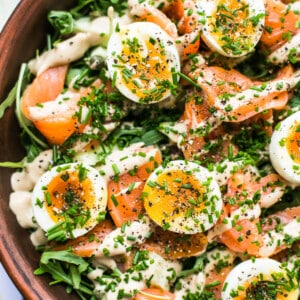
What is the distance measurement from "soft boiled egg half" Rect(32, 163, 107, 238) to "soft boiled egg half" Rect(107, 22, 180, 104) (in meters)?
0.48

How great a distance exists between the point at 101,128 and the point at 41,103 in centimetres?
34

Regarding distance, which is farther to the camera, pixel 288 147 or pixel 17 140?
pixel 17 140

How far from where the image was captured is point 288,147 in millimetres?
3369

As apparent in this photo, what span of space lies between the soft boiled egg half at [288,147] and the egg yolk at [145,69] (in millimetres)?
646

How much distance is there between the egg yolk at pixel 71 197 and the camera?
329 cm

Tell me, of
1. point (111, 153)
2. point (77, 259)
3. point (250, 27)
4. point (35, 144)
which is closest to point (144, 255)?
point (77, 259)

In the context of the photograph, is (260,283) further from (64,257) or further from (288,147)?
(64,257)

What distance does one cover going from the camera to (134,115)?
3.52 meters

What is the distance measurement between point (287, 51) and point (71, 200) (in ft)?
4.63

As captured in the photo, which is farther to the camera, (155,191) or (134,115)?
(134,115)

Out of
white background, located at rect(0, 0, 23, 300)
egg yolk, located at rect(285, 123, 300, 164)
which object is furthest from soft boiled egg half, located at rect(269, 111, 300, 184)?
white background, located at rect(0, 0, 23, 300)

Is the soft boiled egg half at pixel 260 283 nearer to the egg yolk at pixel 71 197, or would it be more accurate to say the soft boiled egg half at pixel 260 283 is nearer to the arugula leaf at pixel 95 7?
the egg yolk at pixel 71 197

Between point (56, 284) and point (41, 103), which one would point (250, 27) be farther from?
point (56, 284)

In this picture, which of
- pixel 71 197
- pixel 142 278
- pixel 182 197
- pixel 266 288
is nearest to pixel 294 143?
pixel 182 197
